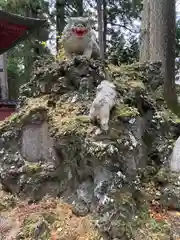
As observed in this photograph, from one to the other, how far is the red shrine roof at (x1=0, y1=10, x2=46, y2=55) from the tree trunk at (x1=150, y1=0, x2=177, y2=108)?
334 cm

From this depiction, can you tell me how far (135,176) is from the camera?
264 centimetres

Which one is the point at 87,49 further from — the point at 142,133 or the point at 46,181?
the point at 46,181

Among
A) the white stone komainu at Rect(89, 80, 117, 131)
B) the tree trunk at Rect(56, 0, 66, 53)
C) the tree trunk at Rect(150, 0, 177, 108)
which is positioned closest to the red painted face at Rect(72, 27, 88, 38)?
the white stone komainu at Rect(89, 80, 117, 131)

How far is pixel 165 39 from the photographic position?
5.09 m

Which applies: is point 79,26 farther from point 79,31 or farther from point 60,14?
point 60,14

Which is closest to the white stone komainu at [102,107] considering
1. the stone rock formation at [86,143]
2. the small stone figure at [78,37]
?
the stone rock formation at [86,143]

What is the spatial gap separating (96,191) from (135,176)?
41 cm

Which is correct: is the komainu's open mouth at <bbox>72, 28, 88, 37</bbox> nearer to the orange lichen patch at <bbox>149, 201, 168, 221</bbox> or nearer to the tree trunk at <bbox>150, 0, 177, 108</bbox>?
the orange lichen patch at <bbox>149, 201, 168, 221</bbox>

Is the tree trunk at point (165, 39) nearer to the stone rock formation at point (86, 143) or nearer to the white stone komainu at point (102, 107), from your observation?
the stone rock formation at point (86, 143)

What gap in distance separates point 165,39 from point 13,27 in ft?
13.3

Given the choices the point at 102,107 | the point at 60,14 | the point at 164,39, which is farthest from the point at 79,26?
the point at 60,14

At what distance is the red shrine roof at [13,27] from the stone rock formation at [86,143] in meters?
3.94

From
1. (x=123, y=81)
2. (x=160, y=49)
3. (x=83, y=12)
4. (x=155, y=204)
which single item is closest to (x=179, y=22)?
(x=83, y=12)

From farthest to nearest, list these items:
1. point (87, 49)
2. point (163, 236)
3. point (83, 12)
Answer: point (83, 12), point (87, 49), point (163, 236)
